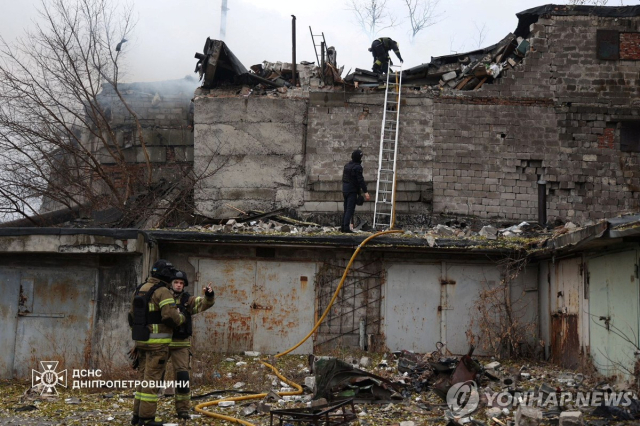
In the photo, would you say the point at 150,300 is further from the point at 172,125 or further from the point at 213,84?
the point at 172,125

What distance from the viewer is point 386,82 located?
15.9 m

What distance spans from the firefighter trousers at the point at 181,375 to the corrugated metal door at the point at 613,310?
519cm

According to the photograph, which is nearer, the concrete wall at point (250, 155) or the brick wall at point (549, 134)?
the brick wall at point (549, 134)

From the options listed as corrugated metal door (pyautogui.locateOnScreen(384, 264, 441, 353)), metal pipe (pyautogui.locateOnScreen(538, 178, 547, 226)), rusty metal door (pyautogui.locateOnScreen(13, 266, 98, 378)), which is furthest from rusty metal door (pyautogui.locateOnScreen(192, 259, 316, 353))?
metal pipe (pyautogui.locateOnScreen(538, 178, 547, 226))

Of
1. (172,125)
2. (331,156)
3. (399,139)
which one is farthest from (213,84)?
(399,139)

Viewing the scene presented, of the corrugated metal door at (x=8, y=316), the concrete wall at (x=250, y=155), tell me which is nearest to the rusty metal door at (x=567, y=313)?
the concrete wall at (x=250, y=155)

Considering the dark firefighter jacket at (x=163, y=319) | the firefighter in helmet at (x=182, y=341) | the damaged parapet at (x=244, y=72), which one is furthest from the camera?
the damaged parapet at (x=244, y=72)

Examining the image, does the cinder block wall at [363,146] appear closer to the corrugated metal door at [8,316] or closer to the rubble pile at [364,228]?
the rubble pile at [364,228]

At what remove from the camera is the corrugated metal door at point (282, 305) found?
12078 mm

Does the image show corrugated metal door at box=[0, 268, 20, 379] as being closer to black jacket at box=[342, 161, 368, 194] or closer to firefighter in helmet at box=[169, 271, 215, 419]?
firefighter in helmet at box=[169, 271, 215, 419]

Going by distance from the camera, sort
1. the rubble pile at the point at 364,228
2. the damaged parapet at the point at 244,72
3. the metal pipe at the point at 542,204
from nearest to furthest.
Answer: the rubble pile at the point at 364,228
the metal pipe at the point at 542,204
the damaged parapet at the point at 244,72

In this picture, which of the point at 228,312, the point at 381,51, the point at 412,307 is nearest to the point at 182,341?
the point at 228,312

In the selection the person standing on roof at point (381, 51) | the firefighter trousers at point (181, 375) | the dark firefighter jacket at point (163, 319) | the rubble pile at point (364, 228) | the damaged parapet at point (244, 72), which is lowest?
the firefighter trousers at point (181, 375)

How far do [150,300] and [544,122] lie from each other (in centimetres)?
1125
